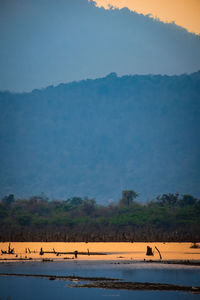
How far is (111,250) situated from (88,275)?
22.3 meters

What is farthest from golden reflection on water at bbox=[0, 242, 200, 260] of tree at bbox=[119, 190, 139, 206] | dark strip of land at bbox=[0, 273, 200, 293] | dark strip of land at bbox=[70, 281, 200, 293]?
tree at bbox=[119, 190, 139, 206]

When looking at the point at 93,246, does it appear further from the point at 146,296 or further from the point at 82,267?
the point at 146,296

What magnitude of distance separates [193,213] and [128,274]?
187ft

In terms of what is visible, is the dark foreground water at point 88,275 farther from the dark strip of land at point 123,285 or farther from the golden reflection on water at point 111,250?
the golden reflection on water at point 111,250

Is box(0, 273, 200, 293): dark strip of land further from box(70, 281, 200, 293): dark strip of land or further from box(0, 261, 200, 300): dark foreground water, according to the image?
box(0, 261, 200, 300): dark foreground water

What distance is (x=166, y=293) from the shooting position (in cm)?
2731

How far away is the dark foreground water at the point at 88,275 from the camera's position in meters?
27.0

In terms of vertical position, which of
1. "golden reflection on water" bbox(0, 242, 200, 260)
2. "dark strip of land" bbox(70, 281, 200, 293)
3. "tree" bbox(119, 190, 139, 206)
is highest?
"tree" bbox(119, 190, 139, 206)

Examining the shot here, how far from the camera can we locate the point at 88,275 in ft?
112

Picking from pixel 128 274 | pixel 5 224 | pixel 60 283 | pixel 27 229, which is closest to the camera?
pixel 60 283

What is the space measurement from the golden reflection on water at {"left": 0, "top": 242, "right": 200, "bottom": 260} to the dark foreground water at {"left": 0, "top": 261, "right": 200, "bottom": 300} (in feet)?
17.1

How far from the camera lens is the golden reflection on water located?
46.8 metres

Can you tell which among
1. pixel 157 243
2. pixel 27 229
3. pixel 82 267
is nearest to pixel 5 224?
pixel 27 229

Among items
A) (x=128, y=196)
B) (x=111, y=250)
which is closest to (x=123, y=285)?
(x=111, y=250)
